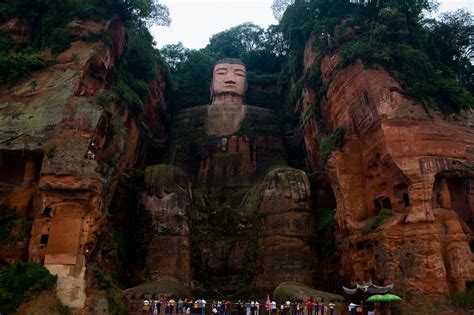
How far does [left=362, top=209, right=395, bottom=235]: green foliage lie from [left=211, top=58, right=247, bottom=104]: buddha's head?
1826cm

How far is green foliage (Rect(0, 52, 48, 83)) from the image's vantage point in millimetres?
21844

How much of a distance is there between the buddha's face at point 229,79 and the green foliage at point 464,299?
22895 mm

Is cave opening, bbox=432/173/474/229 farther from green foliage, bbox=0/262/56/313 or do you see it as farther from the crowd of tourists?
green foliage, bbox=0/262/56/313

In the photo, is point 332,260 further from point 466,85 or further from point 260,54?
point 260,54

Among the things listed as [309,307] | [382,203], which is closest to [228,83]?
[382,203]

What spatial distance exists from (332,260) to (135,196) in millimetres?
10485

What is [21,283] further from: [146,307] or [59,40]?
[59,40]

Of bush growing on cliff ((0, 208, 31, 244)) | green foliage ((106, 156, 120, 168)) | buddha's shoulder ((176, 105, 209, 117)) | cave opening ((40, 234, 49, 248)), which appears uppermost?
buddha's shoulder ((176, 105, 209, 117))

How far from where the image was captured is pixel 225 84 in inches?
1431

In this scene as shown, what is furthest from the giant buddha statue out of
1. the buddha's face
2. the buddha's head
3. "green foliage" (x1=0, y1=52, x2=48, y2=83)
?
the buddha's face

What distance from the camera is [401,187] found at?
20031 millimetres

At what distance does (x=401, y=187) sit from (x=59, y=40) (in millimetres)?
17342

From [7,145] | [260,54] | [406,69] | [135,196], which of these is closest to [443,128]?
[406,69]

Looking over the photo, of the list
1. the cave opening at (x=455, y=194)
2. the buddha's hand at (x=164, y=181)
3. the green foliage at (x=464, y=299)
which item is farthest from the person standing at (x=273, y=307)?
the buddha's hand at (x=164, y=181)
